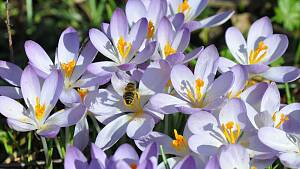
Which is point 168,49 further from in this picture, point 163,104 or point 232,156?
point 232,156

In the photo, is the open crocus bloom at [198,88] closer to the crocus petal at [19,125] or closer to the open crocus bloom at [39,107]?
the open crocus bloom at [39,107]

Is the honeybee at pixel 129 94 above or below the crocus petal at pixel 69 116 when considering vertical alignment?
above

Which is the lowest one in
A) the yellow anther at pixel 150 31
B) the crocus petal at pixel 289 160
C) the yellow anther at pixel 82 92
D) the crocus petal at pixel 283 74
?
the crocus petal at pixel 289 160

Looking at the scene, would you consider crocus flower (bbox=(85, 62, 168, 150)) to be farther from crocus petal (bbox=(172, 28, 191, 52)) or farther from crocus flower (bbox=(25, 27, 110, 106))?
crocus petal (bbox=(172, 28, 191, 52))

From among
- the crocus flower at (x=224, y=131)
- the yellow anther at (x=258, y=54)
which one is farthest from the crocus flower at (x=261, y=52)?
the crocus flower at (x=224, y=131)

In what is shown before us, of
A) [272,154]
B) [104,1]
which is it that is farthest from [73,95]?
[104,1]

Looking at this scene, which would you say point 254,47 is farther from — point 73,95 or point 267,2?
point 267,2

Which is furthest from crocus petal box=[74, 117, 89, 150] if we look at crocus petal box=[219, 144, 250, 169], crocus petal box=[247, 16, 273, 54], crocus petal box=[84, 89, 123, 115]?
crocus petal box=[247, 16, 273, 54]
